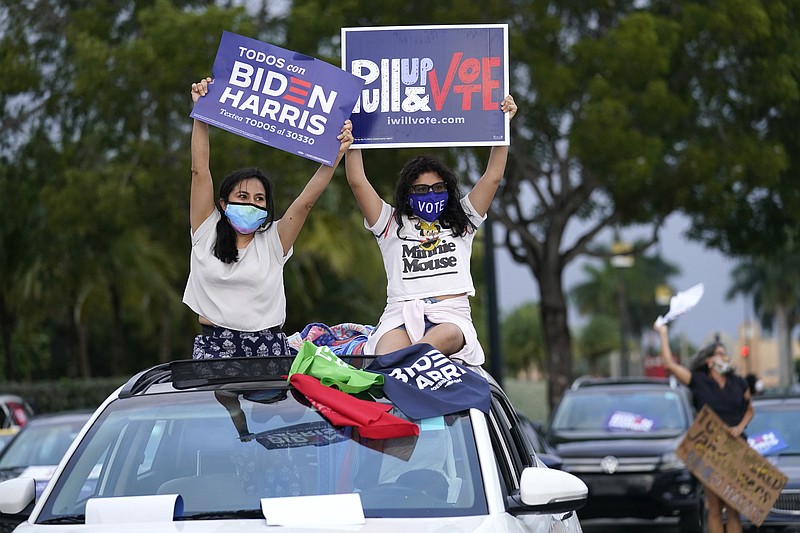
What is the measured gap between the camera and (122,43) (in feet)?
78.9

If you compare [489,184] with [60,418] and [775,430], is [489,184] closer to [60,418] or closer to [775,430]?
[60,418]

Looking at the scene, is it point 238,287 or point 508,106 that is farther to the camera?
point 508,106

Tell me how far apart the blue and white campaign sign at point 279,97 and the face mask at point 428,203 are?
1.54 ft

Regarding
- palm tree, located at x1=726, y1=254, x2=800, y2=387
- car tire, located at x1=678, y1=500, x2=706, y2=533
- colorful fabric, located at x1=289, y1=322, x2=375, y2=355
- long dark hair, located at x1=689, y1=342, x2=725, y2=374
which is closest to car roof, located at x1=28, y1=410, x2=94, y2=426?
long dark hair, located at x1=689, y1=342, x2=725, y2=374

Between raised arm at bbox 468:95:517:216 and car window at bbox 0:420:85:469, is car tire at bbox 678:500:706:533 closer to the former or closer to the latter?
car window at bbox 0:420:85:469

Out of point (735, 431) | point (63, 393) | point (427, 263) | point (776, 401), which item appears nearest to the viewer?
point (427, 263)

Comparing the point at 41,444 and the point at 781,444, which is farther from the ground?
the point at 41,444

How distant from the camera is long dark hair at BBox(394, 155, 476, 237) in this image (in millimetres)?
6816

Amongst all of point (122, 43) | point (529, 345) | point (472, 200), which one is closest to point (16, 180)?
point (122, 43)

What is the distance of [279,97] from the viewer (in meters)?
7.04

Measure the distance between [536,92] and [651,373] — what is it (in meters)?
47.0

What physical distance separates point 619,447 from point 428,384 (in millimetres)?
10160

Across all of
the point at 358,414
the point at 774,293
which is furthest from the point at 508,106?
the point at 774,293

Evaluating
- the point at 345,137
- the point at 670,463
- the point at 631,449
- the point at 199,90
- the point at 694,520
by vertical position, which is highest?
the point at 199,90
